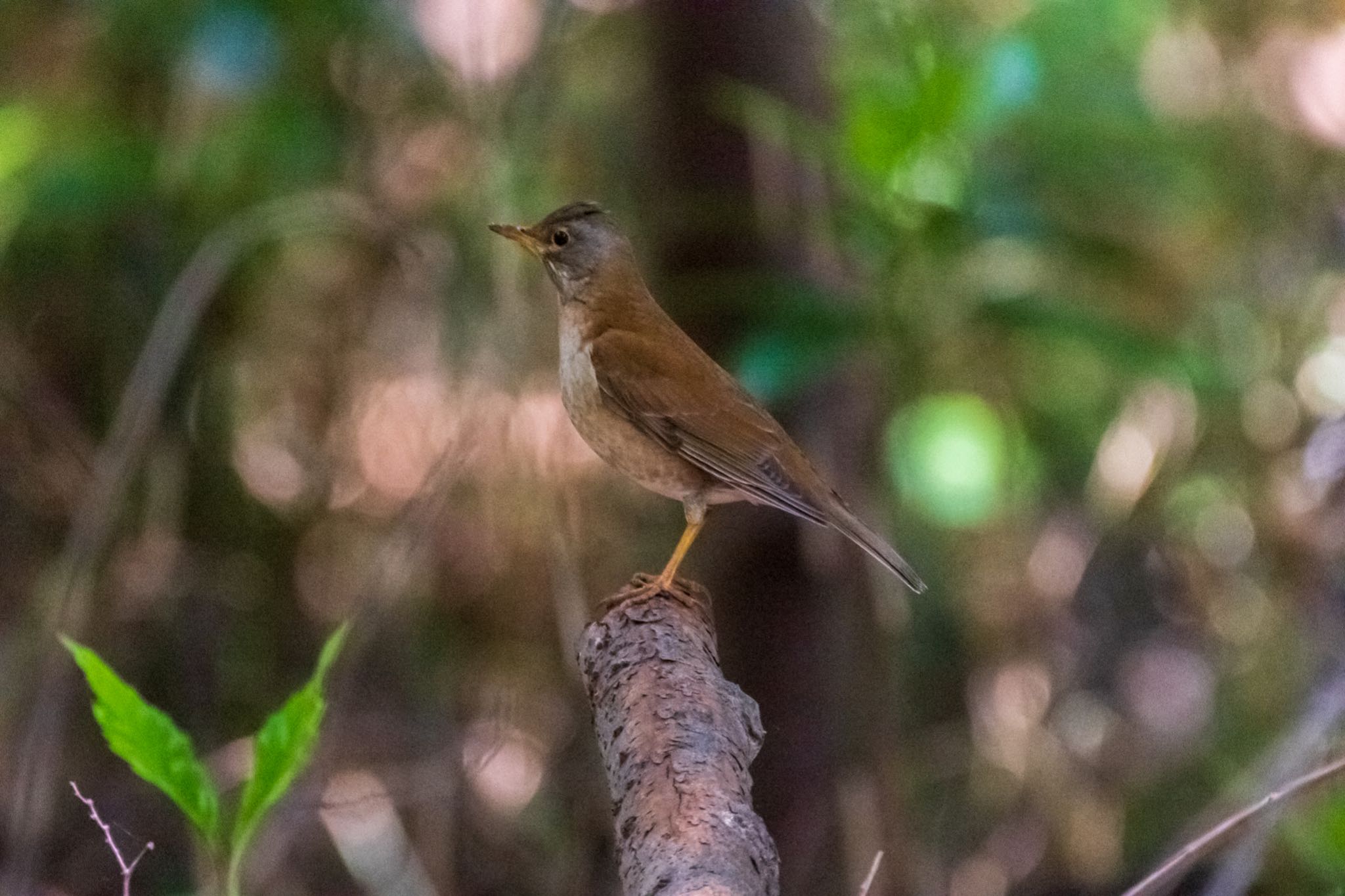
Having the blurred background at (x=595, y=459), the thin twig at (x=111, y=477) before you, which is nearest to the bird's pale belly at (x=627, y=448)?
the blurred background at (x=595, y=459)

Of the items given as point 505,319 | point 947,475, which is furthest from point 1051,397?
point 505,319

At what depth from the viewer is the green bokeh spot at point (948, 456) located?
4.85 meters

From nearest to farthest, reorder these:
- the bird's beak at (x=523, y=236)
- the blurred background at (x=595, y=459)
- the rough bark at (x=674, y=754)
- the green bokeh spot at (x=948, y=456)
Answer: the rough bark at (x=674, y=754), the bird's beak at (x=523, y=236), the green bokeh spot at (x=948, y=456), the blurred background at (x=595, y=459)

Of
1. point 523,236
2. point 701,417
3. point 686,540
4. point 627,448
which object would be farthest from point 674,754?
point 523,236

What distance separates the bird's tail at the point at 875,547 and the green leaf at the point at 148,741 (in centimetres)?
162

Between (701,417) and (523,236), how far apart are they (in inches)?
26.9

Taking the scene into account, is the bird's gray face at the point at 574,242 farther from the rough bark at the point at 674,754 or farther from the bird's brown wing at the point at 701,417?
the rough bark at the point at 674,754

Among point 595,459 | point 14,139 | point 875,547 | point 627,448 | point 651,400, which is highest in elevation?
point 595,459

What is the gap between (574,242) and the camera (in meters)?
4.15

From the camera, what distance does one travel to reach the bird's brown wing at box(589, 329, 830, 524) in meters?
3.77

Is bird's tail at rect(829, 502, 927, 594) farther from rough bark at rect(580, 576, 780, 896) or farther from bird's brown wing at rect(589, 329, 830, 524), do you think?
rough bark at rect(580, 576, 780, 896)

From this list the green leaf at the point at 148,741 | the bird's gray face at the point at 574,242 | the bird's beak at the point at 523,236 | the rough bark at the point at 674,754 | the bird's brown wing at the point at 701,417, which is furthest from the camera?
the bird's gray face at the point at 574,242

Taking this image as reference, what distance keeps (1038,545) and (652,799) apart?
474 centimetres

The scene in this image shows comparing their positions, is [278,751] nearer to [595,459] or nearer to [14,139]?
[14,139]
